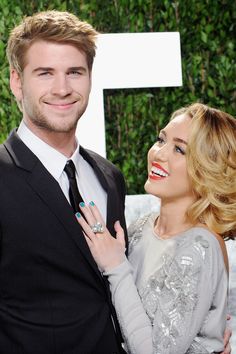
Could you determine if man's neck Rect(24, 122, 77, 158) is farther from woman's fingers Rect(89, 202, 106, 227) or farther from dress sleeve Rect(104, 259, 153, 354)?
dress sleeve Rect(104, 259, 153, 354)

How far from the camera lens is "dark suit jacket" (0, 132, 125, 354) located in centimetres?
151

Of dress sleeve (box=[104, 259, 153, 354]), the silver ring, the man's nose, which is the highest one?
the man's nose

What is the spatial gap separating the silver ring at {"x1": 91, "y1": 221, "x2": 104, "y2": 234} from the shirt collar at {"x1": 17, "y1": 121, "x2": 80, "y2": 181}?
151mm

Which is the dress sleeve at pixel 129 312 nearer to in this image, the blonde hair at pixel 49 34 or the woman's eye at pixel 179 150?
the woman's eye at pixel 179 150

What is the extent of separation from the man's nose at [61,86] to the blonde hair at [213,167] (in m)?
0.40

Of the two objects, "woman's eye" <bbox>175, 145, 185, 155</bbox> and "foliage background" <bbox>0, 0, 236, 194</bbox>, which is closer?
"woman's eye" <bbox>175, 145, 185, 155</bbox>

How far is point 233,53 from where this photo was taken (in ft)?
12.7

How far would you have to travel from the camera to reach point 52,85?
165 centimetres

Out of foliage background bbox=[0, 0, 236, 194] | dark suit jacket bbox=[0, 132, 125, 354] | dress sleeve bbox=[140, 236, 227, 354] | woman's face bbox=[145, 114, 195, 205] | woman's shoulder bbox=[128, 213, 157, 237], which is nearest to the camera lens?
dark suit jacket bbox=[0, 132, 125, 354]

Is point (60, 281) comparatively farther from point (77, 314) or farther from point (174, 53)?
point (174, 53)

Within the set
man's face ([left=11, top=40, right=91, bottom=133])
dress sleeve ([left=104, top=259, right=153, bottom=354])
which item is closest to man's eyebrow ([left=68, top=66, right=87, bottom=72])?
man's face ([left=11, top=40, right=91, bottom=133])

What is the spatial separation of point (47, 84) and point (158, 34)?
2.21 metres

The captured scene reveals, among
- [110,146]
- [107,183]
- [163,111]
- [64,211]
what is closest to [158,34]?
[163,111]

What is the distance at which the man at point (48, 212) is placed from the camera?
1521 mm
